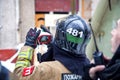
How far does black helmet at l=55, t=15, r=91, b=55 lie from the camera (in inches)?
113

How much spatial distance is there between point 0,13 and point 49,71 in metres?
11.9

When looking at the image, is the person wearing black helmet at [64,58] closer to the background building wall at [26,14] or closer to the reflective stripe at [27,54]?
the reflective stripe at [27,54]

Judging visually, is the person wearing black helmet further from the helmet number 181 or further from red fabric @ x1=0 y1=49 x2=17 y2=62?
red fabric @ x1=0 y1=49 x2=17 y2=62

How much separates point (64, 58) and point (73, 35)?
0.51 ft

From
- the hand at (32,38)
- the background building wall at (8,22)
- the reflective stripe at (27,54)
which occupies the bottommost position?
the background building wall at (8,22)

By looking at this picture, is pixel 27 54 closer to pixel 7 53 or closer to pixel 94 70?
pixel 94 70

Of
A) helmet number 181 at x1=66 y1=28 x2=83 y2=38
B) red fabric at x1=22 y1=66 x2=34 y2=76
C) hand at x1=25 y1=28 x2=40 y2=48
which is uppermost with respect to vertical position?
helmet number 181 at x1=66 y1=28 x2=83 y2=38

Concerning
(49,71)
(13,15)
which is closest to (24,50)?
(49,71)

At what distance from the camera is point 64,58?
2834 millimetres

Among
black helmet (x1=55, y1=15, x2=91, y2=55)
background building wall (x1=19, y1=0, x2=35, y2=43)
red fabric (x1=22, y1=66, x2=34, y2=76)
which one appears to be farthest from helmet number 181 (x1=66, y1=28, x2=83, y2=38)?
background building wall (x1=19, y1=0, x2=35, y2=43)

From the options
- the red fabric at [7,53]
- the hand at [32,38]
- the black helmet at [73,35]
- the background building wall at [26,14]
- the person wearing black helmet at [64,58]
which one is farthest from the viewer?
the background building wall at [26,14]

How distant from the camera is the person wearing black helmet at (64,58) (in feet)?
9.05

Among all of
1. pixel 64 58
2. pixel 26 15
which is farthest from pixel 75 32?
pixel 26 15

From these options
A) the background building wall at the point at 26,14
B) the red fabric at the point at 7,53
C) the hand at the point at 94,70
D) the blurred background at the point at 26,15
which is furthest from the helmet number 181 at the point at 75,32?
the background building wall at the point at 26,14
